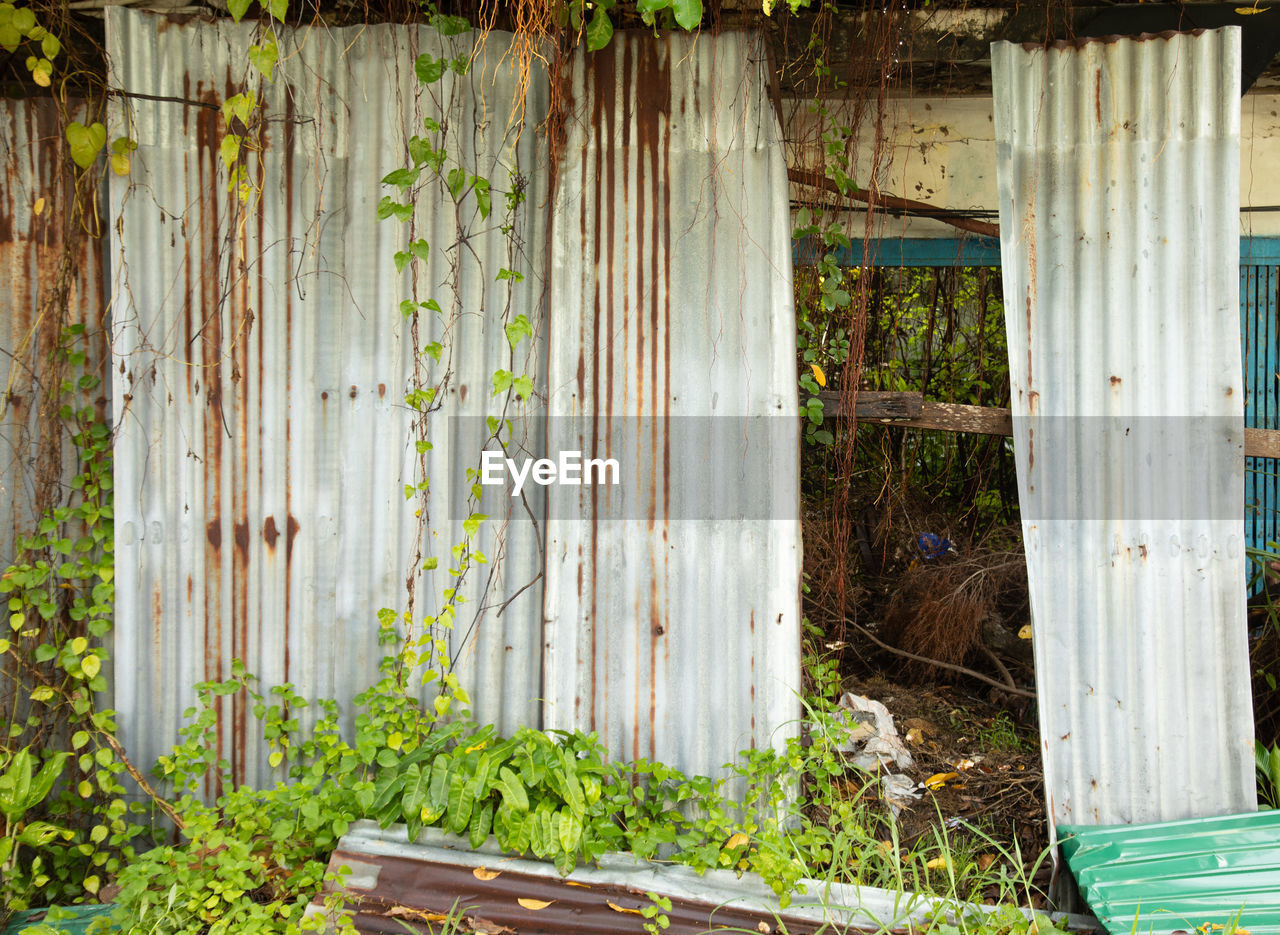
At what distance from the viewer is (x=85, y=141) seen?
8.75ft

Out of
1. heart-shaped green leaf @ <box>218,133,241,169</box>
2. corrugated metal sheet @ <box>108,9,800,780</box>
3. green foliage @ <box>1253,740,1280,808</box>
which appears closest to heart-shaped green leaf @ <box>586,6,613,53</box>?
corrugated metal sheet @ <box>108,9,800,780</box>

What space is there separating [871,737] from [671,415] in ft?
5.61

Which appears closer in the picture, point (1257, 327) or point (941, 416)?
point (941, 416)

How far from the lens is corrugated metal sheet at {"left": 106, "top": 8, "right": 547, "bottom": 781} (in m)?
2.83

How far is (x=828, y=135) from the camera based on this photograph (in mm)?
3607

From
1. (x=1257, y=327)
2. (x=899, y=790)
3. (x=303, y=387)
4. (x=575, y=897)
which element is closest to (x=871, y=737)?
(x=899, y=790)

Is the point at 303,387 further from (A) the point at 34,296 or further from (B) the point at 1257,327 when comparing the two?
(B) the point at 1257,327

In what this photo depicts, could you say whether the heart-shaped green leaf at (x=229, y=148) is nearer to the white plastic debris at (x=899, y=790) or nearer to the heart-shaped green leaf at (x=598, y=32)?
the heart-shaped green leaf at (x=598, y=32)

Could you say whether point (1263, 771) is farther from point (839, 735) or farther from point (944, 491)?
point (944, 491)

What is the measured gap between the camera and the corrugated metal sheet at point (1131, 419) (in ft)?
9.02

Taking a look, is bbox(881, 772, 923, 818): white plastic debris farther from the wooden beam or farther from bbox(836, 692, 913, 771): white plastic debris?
the wooden beam

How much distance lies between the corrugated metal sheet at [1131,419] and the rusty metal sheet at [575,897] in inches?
26.7

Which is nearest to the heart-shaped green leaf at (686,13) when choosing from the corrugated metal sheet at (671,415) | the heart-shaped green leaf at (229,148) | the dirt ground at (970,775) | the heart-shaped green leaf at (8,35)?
the corrugated metal sheet at (671,415)

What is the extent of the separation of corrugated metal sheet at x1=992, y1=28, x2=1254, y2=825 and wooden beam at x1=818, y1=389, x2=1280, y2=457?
174 millimetres
